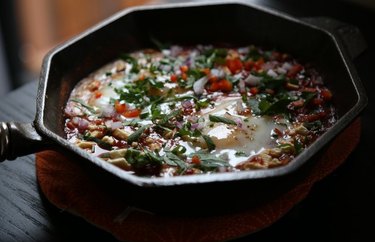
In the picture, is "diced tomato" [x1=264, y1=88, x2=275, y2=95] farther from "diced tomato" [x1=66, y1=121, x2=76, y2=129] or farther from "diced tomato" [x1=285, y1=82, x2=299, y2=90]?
"diced tomato" [x1=66, y1=121, x2=76, y2=129]

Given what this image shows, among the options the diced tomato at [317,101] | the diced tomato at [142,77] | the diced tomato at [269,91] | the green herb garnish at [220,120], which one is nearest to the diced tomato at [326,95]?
the diced tomato at [317,101]

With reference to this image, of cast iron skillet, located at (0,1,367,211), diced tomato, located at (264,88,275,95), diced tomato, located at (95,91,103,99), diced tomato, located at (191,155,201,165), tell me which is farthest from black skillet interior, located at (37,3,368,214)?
diced tomato, located at (191,155,201,165)

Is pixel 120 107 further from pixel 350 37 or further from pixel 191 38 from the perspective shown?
pixel 350 37

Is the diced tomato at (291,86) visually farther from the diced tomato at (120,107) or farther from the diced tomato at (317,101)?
the diced tomato at (120,107)

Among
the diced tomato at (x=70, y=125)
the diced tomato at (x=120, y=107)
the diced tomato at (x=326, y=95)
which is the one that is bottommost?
the diced tomato at (x=70, y=125)

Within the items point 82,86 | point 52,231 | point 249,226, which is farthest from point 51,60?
point 249,226

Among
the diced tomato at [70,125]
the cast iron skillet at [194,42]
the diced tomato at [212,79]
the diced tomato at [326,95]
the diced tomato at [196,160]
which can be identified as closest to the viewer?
the cast iron skillet at [194,42]

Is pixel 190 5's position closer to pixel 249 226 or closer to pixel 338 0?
pixel 338 0
